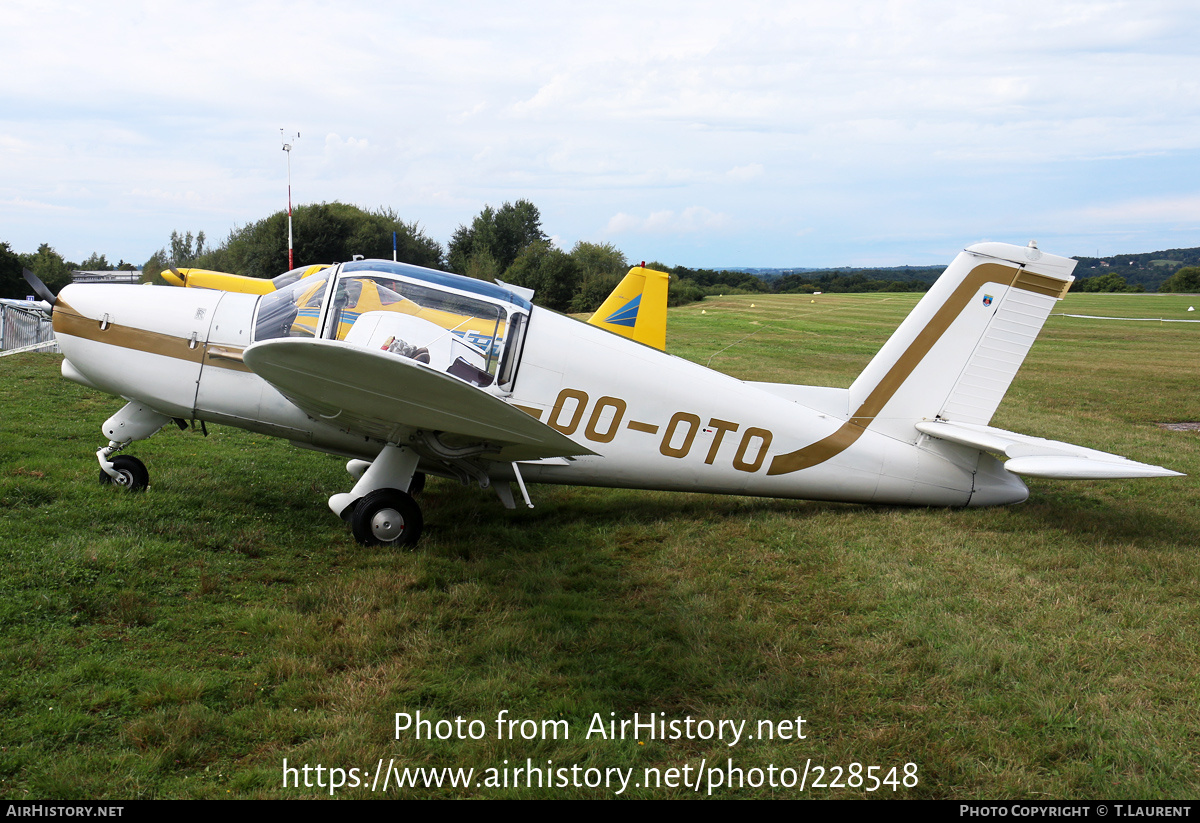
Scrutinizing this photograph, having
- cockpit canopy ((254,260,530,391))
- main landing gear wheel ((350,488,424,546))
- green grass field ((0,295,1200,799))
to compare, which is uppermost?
cockpit canopy ((254,260,530,391))

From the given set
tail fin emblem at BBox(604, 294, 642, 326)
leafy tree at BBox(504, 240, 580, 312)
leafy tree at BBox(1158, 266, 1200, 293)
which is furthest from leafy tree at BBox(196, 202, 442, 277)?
leafy tree at BBox(1158, 266, 1200, 293)

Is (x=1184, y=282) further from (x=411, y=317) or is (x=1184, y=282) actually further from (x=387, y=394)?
(x=387, y=394)

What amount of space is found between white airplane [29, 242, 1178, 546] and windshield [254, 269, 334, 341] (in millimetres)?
17

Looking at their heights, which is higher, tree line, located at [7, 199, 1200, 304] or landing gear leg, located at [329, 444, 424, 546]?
tree line, located at [7, 199, 1200, 304]

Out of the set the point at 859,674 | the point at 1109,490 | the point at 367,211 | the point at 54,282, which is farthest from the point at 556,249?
the point at 859,674

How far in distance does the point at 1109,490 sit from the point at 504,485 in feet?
20.4

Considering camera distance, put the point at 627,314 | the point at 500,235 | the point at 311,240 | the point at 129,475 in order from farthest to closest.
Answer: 1. the point at 500,235
2. the point at 311,240
3. the point at 627,314
4. the point at 129,475

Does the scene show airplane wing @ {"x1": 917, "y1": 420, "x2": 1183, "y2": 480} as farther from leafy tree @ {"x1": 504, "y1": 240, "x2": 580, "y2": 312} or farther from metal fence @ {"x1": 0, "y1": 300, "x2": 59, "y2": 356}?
leafy tree @ {"x1": 504, "y1": 240, "x2": 580, "y2": 312}

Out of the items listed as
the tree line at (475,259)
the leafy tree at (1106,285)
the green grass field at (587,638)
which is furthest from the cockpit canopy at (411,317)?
the leafy tree at (1106,285)

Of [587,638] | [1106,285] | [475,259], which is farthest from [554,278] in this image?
[1106,285]

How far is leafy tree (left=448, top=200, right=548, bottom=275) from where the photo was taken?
66.9 meters

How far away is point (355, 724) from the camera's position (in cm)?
318

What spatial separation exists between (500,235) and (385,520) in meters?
67.1

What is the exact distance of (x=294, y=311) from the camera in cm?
552
